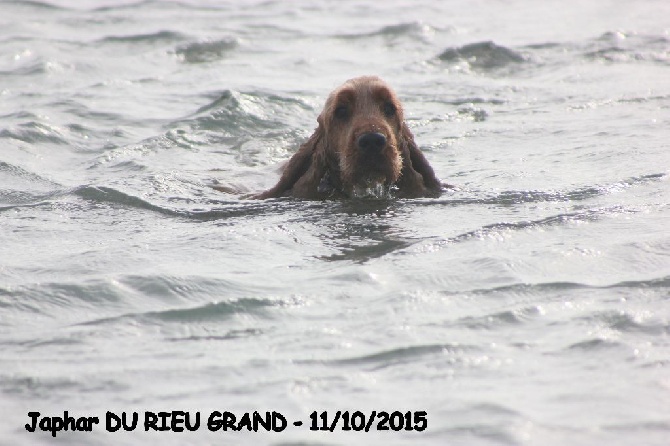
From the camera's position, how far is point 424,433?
3.87 metres

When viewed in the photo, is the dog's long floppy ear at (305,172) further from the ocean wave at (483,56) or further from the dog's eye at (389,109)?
the ocean wave at (483,56)

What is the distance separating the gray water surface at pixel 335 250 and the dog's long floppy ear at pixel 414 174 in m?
0.17

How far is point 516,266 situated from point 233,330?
158 centimetres

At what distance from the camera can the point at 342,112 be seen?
736cm

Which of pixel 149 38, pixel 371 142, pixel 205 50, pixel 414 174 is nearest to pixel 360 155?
pixel 371 142

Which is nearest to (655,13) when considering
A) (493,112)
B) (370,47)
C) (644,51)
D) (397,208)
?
(644,51)

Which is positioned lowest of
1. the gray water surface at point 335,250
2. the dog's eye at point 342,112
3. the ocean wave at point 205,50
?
the gray water surface at point 335,250

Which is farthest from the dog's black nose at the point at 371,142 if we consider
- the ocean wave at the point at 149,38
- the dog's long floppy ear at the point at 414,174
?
the ocean wave at the point at 149,38

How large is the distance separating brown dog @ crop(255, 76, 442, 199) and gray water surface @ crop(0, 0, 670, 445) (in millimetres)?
177

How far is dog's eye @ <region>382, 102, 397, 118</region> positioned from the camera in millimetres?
7371

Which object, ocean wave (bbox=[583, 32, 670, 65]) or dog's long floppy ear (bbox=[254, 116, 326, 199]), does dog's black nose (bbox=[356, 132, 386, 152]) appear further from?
ocean wave (bbox=[583, 32, 670, 65])

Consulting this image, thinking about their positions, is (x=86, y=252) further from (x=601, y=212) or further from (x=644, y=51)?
(x=644, y=51)

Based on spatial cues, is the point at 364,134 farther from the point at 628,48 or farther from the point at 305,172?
the point at 628,48

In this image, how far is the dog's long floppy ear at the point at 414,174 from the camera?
7.53 metres
